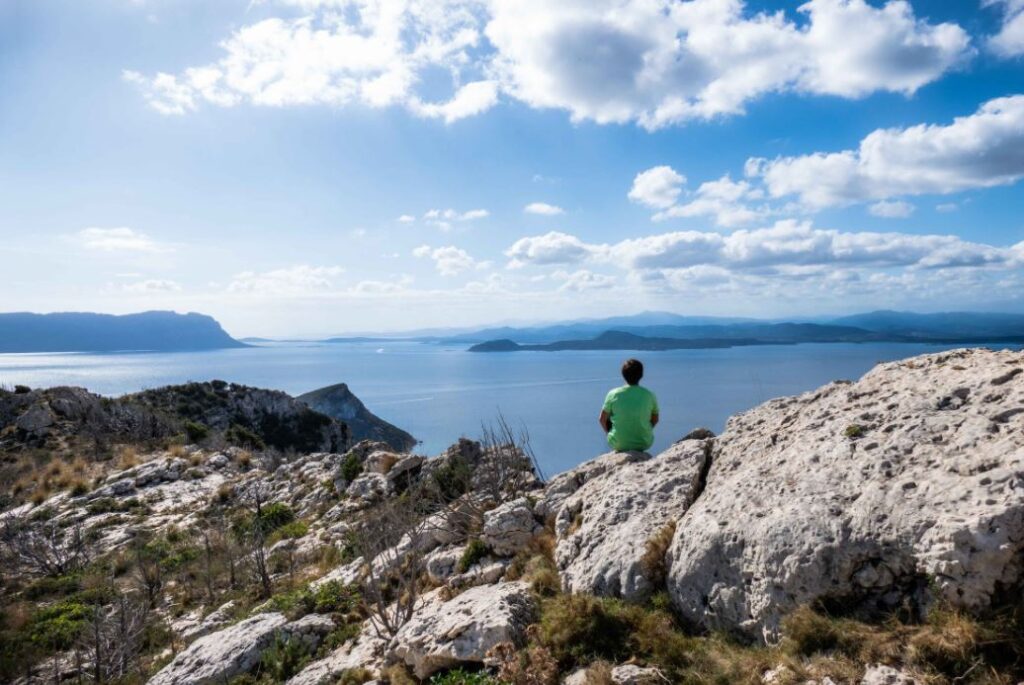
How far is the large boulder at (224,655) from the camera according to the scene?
698 cm

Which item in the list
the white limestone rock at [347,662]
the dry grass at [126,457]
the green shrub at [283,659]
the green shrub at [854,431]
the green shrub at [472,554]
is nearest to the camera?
the green shrub at [854,431]

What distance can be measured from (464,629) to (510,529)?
7.67ft

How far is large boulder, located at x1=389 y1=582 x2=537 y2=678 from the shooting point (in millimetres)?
5328

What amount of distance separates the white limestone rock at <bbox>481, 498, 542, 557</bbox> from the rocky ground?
31mm

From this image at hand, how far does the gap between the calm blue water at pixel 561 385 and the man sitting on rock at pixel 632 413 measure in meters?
11.8

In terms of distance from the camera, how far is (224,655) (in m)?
7.22

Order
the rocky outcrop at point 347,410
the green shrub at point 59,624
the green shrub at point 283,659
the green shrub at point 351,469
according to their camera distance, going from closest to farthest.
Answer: the green shrub at point 283,659, the green shrub at point 59,624, the green shrub at point 351,469, the rocky outcrop at point 347,410

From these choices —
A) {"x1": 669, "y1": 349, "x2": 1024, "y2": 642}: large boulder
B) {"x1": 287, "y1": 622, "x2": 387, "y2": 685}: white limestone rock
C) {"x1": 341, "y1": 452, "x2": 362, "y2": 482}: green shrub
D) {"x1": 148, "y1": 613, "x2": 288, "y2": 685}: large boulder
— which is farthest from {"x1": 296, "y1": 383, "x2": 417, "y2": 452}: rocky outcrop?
{"x1": 669, "y1": 349, "x2": 1024, "y2": 642}: large boulder

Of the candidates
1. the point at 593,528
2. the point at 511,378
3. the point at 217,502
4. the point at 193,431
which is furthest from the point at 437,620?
the point at 511,378

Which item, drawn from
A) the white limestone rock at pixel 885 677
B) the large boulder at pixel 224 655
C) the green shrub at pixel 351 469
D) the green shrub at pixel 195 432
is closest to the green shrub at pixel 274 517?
the green shrub at pixel 351 469

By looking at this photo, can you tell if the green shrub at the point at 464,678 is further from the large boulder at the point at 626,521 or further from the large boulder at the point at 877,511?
the large boulder at the point at 877,511

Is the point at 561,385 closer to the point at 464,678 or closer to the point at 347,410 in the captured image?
the point at 347,410

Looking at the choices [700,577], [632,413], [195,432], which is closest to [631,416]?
[632,413]

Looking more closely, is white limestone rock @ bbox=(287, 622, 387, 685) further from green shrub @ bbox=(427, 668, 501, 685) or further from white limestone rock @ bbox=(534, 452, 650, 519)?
white limestone rock @ bbox=(534, 452, 650, 519)
